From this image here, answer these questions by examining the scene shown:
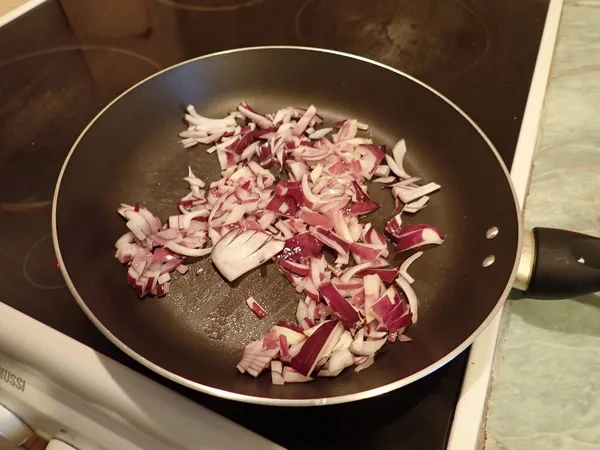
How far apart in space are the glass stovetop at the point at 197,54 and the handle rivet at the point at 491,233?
0.15 m

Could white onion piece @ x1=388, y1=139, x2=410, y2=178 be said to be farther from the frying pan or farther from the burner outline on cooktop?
the burner outline on cooktop

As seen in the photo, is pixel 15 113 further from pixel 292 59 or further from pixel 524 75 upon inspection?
pixel 524 75

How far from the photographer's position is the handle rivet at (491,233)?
0.66m

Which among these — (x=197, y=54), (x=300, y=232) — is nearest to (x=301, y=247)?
(x=300, y=232)

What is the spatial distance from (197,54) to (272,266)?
1.60ft

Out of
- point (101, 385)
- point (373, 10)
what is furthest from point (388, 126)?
point (101, 385)

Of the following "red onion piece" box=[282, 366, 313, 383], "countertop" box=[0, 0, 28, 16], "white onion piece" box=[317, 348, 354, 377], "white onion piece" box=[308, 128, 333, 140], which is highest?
"countertop" box=[0, 0, 28, 16]

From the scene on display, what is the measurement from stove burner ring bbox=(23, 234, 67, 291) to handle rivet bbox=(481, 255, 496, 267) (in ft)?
1.77

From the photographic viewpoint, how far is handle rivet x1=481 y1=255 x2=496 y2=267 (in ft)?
2.10

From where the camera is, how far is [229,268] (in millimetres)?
683

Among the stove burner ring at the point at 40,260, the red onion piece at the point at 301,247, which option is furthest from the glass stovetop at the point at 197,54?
the red onion piece at the point at 301,247

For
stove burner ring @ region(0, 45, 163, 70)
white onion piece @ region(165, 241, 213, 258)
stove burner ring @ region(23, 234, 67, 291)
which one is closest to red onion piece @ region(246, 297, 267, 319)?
white onion piece @ region(165, 241, 213, 258)

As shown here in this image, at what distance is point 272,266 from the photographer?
71 cm

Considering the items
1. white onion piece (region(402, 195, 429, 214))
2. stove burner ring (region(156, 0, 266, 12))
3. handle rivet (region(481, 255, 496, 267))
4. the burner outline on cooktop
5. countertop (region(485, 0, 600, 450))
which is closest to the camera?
A: countertop (region(485, 0, 600, 450))
